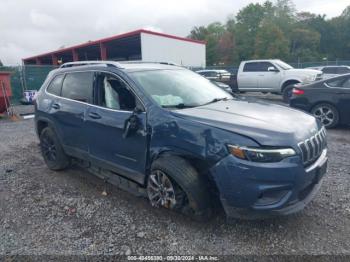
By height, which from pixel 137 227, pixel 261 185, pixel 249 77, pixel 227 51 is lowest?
pixel 137 227

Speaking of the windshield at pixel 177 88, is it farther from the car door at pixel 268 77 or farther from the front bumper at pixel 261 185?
the car door at pixel 268 77

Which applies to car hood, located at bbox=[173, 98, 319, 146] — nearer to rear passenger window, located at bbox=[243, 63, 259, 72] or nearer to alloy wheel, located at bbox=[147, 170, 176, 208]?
alloy wheel, located at bbox=[147, 170, 176, 208]

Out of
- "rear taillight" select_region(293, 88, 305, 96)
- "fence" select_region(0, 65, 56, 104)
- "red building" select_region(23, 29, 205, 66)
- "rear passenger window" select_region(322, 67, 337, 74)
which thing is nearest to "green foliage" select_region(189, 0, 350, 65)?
"red building" select_region(23, 29, 205, 66)

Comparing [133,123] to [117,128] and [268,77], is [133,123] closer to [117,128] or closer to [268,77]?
[117,128]

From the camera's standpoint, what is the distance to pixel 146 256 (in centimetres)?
263

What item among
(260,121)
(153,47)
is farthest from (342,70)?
(260,121)

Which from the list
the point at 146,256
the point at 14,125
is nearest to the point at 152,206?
the point at 146,256

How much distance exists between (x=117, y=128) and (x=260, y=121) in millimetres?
1673

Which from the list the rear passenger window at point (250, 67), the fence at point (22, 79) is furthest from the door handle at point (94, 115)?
the fence at point (22, 79)

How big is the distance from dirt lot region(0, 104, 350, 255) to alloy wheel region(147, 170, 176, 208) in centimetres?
21

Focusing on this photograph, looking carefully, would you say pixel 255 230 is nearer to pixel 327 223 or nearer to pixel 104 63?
pixel 327 223

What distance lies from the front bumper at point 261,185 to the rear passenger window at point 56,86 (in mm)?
3180

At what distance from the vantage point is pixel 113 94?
12.0ft

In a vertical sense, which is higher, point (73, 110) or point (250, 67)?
point (250, 67)
